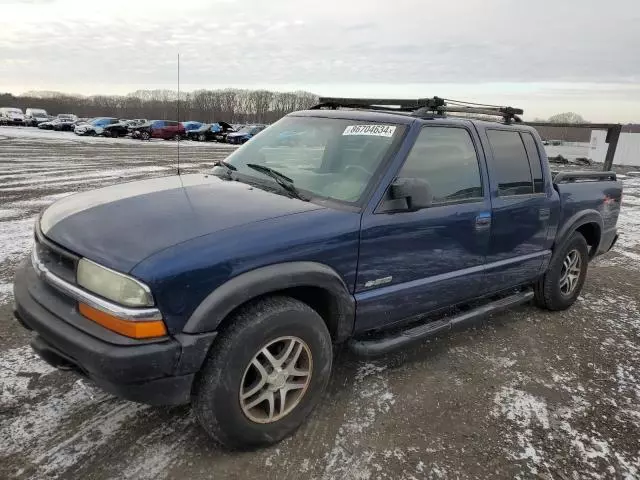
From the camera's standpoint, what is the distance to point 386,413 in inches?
122

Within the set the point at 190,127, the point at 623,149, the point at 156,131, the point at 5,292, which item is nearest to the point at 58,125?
the point at 156,131

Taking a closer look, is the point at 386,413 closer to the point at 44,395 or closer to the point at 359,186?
the point at 359,186

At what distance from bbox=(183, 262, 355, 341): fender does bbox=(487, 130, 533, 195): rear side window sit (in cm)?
178

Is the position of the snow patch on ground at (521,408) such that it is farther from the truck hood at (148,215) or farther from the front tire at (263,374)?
the truck hood at (148,215)

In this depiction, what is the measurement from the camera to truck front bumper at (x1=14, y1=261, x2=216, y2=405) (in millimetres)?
2215

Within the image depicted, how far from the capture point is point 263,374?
103 inches

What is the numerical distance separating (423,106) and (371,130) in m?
0.55

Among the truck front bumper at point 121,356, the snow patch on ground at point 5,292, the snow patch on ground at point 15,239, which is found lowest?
the snow patch on ground at point 5,292

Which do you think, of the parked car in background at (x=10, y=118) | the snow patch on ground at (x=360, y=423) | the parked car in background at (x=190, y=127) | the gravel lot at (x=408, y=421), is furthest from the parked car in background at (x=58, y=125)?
the snow patch on ground at (x=360, y=423)

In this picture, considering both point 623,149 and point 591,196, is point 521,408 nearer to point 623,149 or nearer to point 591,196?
point 591,196

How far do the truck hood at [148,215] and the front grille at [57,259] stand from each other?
0.04 m

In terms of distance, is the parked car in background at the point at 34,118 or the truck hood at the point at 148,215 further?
the parked car in background at the point at 34,118

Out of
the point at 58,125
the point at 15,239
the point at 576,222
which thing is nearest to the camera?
the point at 576,222

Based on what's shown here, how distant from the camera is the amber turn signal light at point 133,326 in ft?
7.34
